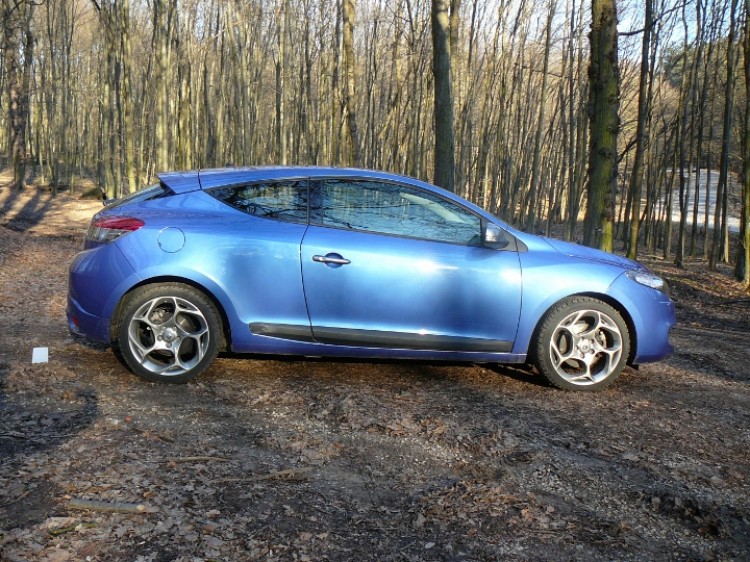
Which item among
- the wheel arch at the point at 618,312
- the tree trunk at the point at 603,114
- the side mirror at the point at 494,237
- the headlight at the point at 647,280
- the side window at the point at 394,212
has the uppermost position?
the tree trunk at the point at 603,114

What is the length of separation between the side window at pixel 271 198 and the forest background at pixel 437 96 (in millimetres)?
5735

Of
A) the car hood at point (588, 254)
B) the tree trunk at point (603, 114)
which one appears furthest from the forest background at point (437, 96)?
the car hood at point (588, 254)

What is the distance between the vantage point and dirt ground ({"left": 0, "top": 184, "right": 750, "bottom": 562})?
2.64 meters

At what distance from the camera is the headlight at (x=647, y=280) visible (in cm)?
512

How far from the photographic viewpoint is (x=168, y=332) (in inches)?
181

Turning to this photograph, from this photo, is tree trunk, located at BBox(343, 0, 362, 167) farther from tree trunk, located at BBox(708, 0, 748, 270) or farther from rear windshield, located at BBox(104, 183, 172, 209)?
rear windshield, located at BBox(104, 183, 172, 209)

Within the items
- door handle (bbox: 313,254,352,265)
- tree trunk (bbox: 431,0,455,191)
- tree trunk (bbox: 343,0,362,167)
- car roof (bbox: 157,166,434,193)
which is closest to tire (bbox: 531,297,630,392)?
car roof (bbox: 157,166,434,193)

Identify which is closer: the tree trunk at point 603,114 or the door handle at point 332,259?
the door handle at point 332,259

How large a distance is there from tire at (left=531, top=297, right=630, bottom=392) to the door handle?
1557 mm

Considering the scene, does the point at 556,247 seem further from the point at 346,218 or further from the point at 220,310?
the point at 220,310

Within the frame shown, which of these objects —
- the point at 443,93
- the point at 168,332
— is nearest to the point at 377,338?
the point at 168,332

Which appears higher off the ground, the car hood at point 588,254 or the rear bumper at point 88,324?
the car hood at point 588,254

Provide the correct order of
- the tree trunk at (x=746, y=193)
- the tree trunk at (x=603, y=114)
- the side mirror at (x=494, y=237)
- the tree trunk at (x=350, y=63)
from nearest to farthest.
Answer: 1. the side mirror at (x=494, y=237)
2. the tree trunk at (x=603, y=114)
3. the tree trunk at (x=746, y=193)
4. the tree trunk at (x=350, y=63)

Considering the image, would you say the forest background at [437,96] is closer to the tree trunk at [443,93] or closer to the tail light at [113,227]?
the tree trunk at [443,93]
